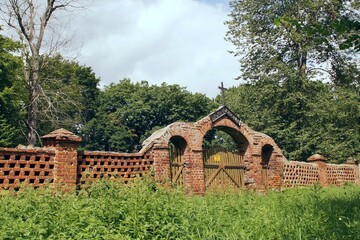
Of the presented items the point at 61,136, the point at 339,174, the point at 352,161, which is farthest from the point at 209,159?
the point at 352,161

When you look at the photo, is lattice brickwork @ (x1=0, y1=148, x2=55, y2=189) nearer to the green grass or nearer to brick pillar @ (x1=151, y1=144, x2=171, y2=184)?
the green grass

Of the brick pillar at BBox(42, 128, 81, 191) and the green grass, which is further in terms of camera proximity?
the brick pillar at BBox(42, 128, 81, 191)

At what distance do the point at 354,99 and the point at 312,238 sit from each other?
19.5 meters

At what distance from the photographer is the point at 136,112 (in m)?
36.4

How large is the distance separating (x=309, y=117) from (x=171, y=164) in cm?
1352

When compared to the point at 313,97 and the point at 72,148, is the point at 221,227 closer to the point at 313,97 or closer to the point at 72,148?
the point at 72,148

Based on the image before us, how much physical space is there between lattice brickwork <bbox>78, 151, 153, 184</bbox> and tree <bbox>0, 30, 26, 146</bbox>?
480 inches

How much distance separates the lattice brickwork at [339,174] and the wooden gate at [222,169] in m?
6.24

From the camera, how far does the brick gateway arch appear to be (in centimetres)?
1234

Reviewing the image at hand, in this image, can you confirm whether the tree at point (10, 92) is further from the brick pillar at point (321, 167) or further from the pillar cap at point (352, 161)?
the pillar cap at point (352, 161)

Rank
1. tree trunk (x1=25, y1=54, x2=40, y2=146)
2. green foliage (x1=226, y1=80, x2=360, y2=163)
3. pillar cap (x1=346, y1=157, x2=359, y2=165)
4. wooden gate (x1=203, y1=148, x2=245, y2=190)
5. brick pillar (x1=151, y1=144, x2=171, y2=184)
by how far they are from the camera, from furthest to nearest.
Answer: green foliage (x1=226, y1=80, x2=360, y2=163), pillar cap (x1=346, y1=157, x2=359, y2=165), tree trunk (x1=25, y1=54, x2=40, y2=146), wooden gate (x1=203, y1=148, x2=245, y2=190), brick pillar (x1=151, y1=144, x2=171, y2=184)

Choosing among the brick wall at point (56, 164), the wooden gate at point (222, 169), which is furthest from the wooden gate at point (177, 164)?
the brick wall at point (56, 164)

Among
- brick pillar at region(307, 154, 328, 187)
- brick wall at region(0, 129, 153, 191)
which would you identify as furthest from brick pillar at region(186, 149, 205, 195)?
brick pillar at region(307, 154, 328, 187)

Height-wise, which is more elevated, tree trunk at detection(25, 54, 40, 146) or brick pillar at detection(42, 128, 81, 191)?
tree trunk at detection(25, 54, 40, 146)
